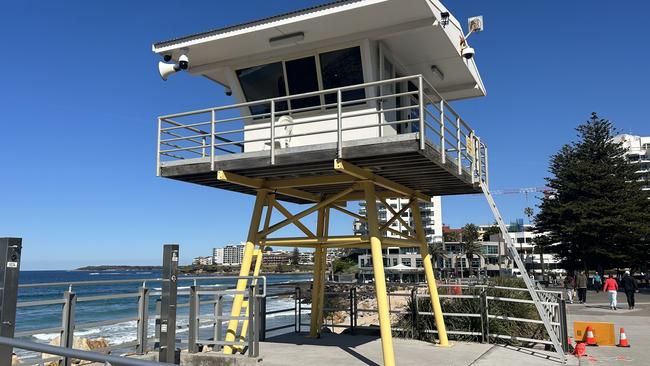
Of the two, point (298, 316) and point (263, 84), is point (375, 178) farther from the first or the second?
point (298, 316)

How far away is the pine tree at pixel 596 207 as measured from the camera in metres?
52.8

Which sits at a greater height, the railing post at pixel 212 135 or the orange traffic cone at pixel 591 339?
the railing post at pixel 212 135

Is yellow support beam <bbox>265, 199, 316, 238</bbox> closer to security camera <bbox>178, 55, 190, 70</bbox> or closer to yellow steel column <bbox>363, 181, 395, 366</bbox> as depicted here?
yellow steel column <bbox>363, 181, 395, 366</bbox>

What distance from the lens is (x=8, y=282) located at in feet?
20.7

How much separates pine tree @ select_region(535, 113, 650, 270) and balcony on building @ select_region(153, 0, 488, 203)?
1861 inches

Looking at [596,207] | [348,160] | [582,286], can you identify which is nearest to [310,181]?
[348,160]

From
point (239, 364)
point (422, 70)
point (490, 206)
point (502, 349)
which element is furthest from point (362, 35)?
point (502, 349)

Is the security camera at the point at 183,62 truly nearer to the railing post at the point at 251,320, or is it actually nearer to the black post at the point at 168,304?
the black post at the point at 168,304

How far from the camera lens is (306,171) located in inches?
421

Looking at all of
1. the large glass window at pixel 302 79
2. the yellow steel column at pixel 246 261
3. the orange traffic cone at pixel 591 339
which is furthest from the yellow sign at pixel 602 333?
the large glass window at pixel 302 79

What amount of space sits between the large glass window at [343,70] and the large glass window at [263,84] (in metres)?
1.01

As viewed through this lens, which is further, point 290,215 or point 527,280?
point 290,215

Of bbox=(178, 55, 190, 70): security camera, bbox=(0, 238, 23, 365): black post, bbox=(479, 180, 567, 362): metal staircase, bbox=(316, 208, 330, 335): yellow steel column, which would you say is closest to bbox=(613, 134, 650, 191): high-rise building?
bbox=(479, 180, 567, 362): metal staircase

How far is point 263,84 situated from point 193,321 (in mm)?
5100
